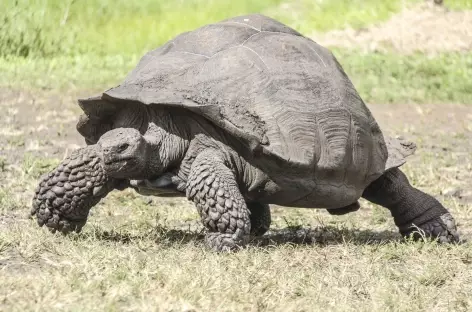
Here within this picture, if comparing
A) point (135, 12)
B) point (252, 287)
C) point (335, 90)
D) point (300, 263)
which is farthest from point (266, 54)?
point (135, 12)

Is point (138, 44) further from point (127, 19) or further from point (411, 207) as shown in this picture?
point (411, 207)

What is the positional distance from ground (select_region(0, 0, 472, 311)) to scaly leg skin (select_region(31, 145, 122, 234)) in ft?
0.44

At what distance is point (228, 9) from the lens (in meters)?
17.0

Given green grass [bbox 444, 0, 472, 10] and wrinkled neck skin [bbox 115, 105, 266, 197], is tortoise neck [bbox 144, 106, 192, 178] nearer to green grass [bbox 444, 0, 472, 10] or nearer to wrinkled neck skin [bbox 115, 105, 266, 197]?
wrinkled neck skin [bbox 115, 105, 266, 197]

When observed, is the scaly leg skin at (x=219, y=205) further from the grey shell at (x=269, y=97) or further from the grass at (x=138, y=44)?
the grass at (x=138, y=44)

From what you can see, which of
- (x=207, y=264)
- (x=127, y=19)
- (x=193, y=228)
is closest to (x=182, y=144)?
(x=207, y=264)

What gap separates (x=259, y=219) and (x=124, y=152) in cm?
152

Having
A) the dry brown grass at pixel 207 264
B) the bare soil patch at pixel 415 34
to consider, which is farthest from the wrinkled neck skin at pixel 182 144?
the bare soil patch at pixel 415 34

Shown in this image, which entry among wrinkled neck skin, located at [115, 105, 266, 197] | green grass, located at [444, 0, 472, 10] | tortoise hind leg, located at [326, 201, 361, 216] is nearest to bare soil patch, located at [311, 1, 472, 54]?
green grass, located at [444, 0, 472, 10]

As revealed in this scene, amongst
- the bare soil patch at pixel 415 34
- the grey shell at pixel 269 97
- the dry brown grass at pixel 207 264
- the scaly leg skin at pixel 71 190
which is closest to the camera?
the dry brown grass at pixel 207 264

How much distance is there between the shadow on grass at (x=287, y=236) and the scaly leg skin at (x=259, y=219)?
6 cm

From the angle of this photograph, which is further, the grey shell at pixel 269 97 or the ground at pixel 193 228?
the grey shell at pixel 269 97

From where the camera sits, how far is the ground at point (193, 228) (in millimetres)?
3725

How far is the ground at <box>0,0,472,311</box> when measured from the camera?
3725 millimetres
